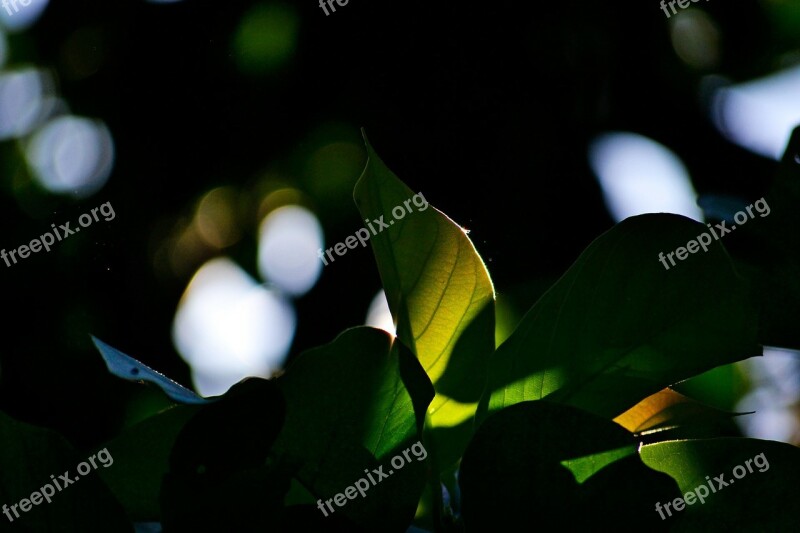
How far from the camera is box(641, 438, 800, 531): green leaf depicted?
1.09ft

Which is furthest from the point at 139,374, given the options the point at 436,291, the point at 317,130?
the point at 317,130

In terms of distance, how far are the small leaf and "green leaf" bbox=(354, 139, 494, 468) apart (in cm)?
13

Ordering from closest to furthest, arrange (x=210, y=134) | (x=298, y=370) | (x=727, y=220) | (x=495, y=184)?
(x=298, y=370), (x=727, y=220), (x=495, y=184), (x=210, y=134)

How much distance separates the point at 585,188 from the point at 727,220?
0.77 metres

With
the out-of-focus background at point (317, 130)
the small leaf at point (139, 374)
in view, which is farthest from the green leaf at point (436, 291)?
the out-of-focus background at point (317, 130)

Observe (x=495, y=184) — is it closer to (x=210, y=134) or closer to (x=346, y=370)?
(x=210, y=134)

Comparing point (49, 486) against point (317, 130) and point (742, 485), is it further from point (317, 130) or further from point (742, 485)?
point (317, 130)

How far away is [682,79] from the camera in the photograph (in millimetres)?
1336

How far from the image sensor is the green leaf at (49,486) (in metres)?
0.31

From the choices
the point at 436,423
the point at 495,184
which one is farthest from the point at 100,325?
the point at 436,423

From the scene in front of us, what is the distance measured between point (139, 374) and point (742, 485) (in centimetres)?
28

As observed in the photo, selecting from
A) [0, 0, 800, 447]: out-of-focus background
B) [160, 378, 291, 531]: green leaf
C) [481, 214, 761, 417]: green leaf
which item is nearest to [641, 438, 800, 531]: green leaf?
[481, 214, 761, 417]: green leaf

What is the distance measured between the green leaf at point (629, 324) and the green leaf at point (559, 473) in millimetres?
56

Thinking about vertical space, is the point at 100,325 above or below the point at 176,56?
below
